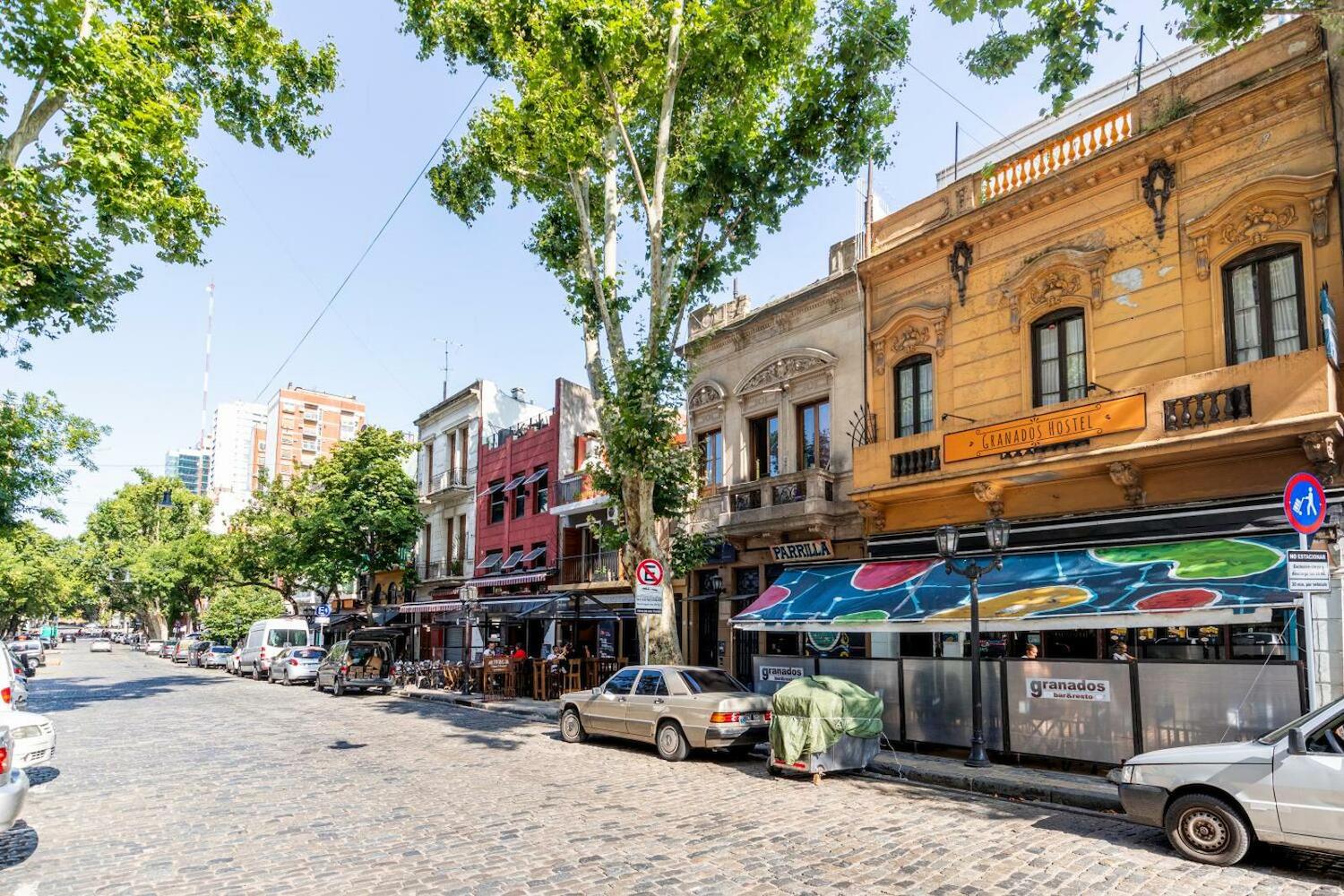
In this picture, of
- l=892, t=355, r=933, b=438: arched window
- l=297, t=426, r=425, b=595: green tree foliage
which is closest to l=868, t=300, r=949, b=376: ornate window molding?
l=892, t=355, r=933, b=438: arched window

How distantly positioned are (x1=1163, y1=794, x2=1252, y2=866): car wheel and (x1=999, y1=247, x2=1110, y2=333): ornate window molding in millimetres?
9833

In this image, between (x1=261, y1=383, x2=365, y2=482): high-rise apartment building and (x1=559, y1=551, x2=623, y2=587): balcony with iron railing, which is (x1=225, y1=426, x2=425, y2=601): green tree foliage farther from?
(x1=261, y1=383, x2=365, y2=482): high-rise apartment building

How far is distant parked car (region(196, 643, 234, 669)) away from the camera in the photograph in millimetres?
44406

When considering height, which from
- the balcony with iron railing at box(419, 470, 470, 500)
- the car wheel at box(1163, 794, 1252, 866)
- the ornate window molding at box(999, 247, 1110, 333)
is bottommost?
the car wheel at box(1163, 794, 1252, 866)

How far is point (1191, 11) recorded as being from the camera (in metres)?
9.35

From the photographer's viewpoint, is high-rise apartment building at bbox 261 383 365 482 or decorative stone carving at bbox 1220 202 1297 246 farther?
high-rise apartment building at bbox 261 383 365 482

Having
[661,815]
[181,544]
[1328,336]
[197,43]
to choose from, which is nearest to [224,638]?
[181,544]

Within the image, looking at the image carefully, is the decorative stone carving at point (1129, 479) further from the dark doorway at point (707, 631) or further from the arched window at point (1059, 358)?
the dark doorway at point (707, 631)

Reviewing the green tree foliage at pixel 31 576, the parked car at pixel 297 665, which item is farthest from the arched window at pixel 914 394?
the green tree foliage at pixel 31 576

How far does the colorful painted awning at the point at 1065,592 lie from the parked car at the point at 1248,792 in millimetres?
3616

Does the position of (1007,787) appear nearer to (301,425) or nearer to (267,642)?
(267,642)

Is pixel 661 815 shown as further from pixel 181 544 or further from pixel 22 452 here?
pixel 181 544

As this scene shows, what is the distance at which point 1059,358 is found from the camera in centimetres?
1534

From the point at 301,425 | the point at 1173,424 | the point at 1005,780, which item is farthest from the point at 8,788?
the point at 301,425
